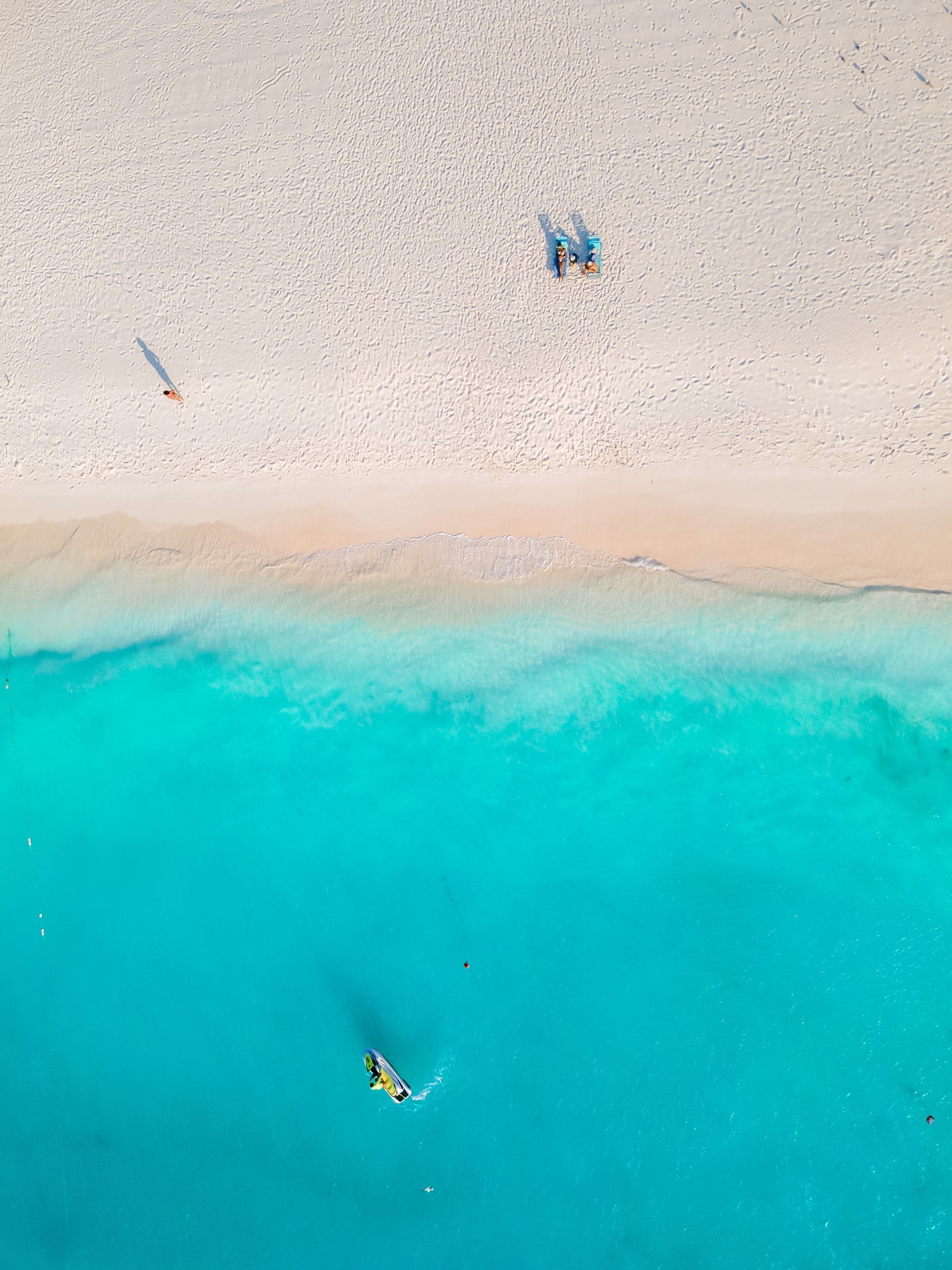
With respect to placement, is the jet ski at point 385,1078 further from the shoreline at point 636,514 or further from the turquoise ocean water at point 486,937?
the shoreline at point 636,514

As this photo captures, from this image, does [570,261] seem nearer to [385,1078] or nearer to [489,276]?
[489,276]

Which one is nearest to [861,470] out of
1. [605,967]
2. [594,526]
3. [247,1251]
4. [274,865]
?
[594,526]

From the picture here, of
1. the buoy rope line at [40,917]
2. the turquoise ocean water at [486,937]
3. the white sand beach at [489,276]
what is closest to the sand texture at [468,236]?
the white sand beach at [489,276]

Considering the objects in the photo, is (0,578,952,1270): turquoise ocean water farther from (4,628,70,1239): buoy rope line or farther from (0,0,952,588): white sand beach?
(0,0,952,588): white sand beach

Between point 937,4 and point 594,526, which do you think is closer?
point 937,4

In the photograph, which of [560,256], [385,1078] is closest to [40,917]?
[385,1078]

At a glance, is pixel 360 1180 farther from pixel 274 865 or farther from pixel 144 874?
pixel 144 874
